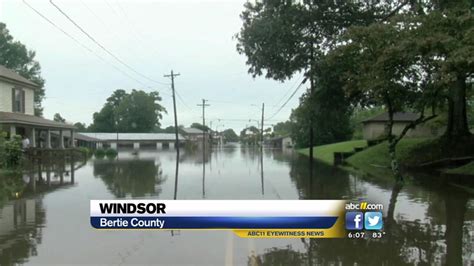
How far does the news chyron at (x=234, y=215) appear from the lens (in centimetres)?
643

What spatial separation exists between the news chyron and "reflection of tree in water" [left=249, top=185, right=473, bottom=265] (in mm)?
647

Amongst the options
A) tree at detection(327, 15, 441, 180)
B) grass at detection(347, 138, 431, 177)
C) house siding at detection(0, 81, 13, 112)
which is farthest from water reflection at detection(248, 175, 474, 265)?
house siding at detection(0, 81, 13, 112)

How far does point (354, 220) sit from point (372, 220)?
47cm

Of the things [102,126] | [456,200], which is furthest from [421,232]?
[102,126]

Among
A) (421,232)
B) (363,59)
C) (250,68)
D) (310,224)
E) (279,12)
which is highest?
(279,12)

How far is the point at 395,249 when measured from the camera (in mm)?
7672

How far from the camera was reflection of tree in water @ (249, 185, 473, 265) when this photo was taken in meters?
7.02

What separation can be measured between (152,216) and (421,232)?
5.15m

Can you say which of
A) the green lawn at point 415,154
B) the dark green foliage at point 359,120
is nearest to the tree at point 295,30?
the green lawn at point 415,154

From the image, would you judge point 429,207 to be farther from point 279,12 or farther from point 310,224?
point 279,12

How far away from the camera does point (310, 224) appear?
671 cm

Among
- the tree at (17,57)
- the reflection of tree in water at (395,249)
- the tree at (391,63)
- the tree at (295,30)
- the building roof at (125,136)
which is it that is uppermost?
the tree at (17,57)

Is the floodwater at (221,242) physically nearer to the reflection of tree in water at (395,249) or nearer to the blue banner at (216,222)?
the reflection of tree in water at (395,249)

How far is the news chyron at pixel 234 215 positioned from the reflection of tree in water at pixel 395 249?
647mm
